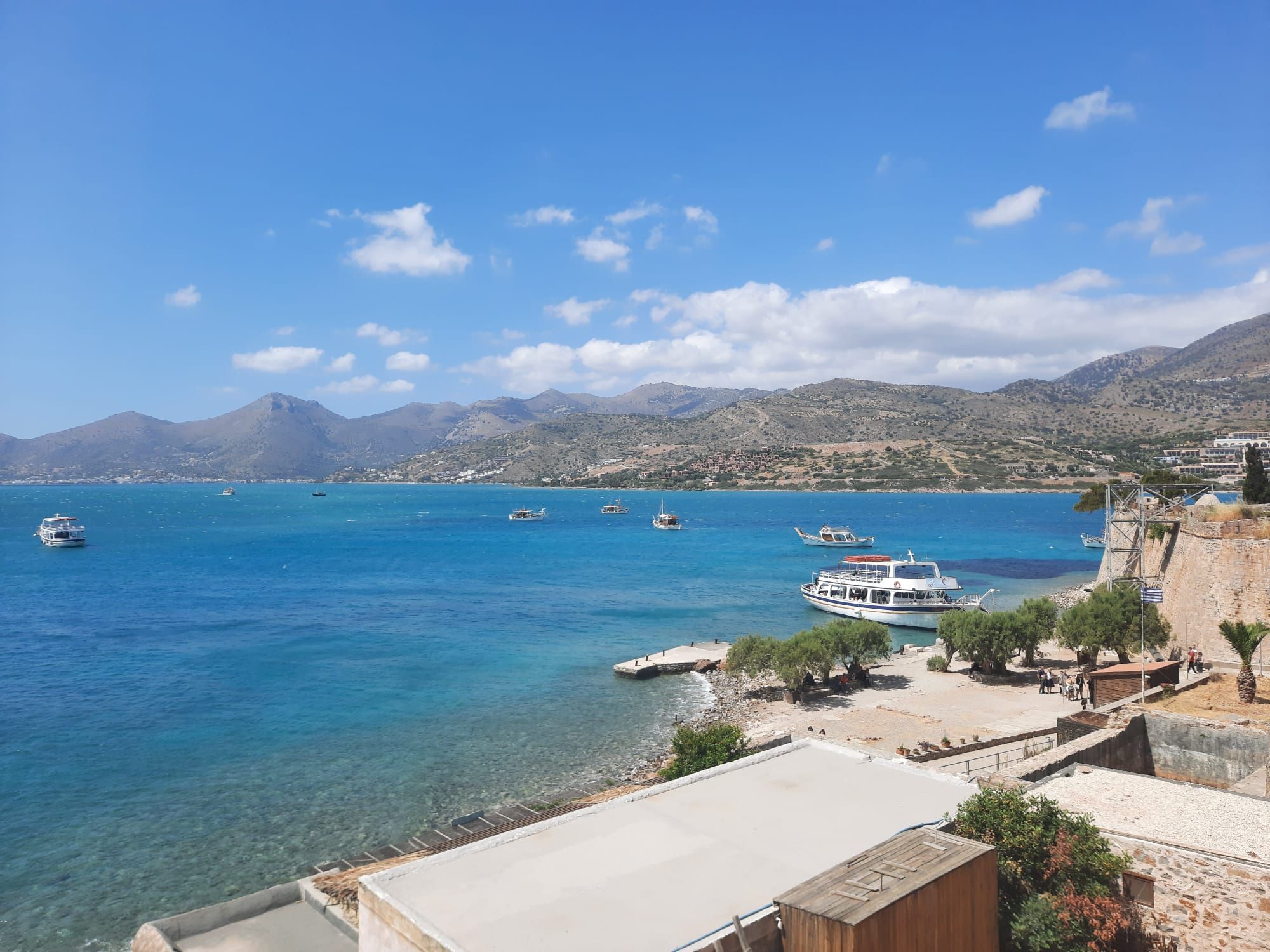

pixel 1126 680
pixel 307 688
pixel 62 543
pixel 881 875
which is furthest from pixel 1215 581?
pixel 62 543

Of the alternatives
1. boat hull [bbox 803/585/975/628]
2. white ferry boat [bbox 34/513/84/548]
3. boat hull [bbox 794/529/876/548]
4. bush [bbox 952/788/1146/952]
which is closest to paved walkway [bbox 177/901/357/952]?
bush [bbox 952/788/1146/952]

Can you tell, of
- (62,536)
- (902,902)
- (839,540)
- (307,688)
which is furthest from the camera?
(62,536)

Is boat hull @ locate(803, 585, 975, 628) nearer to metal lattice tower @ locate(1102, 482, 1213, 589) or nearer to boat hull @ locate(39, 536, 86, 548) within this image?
metal lattice tower @ locate(1102, 482, 1213, 589)

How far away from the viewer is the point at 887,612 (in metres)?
44.3

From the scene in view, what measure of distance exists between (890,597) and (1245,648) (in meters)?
27.1

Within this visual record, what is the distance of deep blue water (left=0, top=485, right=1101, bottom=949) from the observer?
16938mm

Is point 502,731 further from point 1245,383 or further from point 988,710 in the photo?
point 1245,383

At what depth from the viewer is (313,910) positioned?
37.2 ft

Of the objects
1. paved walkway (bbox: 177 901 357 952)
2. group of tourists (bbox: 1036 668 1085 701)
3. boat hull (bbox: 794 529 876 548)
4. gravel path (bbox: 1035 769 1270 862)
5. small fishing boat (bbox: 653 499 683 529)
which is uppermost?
gravel path (bbox: 1035 769 1270 862)

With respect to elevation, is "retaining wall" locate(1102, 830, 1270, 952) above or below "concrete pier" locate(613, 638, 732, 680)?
above

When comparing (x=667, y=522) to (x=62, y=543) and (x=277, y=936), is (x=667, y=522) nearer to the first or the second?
(x=62, y=543)

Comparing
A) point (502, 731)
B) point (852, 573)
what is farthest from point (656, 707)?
point (852, 573)

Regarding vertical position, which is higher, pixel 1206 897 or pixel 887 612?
pixel 1206 897

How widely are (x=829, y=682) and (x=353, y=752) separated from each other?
55.3ft
